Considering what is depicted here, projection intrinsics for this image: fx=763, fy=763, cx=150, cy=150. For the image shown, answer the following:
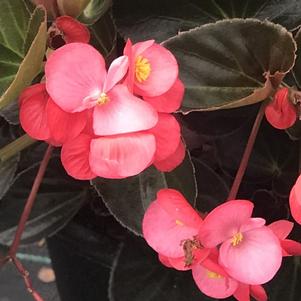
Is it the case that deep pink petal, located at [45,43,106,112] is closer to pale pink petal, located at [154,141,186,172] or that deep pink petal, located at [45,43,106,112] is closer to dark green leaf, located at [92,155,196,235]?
pale pink petal, located at [154,141,186,172]

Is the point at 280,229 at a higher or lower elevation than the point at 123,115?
lower

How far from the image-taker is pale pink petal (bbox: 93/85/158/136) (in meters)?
0.38

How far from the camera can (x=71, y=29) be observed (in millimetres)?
466

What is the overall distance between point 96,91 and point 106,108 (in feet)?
0.04

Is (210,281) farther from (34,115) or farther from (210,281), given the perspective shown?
(34,115)

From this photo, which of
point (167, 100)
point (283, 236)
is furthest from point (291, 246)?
point (167, 100)

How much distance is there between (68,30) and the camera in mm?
466

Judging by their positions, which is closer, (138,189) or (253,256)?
(253,256)

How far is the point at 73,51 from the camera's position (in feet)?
1.27

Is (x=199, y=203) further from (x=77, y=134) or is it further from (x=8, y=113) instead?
(x=77, y=134)

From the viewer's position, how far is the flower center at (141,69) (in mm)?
406

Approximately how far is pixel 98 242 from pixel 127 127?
1.39 ft

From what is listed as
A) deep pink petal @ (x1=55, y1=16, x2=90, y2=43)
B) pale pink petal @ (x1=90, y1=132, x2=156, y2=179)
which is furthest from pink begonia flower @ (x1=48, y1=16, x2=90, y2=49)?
pale pink petal @ (x1=90, y1=132, x2=156, y2=179)

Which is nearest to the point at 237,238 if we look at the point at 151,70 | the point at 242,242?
the point at 242,242
